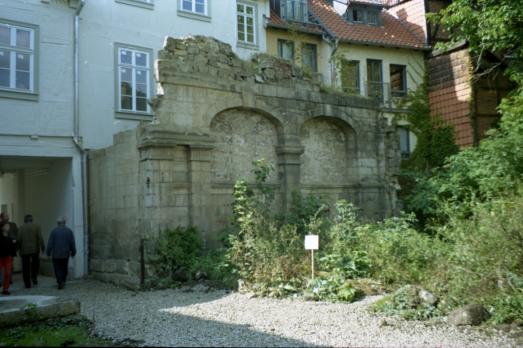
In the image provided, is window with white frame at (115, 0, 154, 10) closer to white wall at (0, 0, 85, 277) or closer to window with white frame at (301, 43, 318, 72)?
white wall at (0, 0, 85, 277)

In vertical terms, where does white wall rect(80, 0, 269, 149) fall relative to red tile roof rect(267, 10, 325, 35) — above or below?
below

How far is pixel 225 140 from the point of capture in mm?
13312

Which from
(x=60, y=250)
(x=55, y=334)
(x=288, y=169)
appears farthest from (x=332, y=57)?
(x=55, y=334)

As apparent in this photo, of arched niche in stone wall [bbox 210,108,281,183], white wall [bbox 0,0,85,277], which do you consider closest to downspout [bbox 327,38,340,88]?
arched niche in stone wall [bbox 210,108,281,183]

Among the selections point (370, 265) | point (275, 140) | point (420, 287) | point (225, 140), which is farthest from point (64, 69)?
point (420, 287)

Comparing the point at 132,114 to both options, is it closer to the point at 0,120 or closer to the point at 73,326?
the point at 0,120

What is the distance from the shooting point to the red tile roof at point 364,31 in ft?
78.4

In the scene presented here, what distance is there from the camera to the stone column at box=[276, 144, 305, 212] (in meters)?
14.1

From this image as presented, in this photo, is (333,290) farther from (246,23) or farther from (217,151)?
(246,23)

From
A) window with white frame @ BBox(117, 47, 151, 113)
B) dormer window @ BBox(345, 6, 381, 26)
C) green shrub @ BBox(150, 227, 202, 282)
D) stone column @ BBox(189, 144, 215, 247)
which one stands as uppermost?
dormer window @ BBox(345, 6, 381, 26)

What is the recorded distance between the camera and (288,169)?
14.3 meters

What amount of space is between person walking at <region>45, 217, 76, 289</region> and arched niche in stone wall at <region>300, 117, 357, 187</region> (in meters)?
6.03

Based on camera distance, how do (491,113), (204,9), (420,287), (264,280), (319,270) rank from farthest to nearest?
(491,113)
(204,9)
(319,270)
(264,280)
(420,287)

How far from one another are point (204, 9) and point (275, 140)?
657 centimetres
